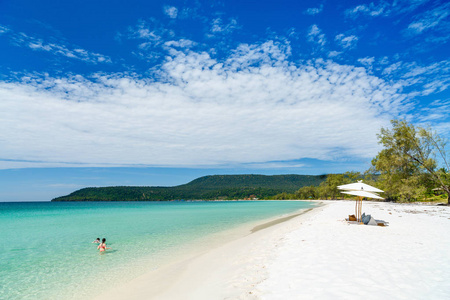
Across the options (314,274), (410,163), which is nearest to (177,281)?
(314,274)

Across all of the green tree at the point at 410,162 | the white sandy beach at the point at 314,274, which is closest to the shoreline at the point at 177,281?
the white sandy beach at the point at 314,274

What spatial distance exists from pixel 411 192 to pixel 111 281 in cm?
4439

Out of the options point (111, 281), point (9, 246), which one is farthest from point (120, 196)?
point (111, 281)

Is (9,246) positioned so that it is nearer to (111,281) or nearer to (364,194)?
(111,281)

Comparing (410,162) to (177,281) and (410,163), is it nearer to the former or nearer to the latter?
(410,163)

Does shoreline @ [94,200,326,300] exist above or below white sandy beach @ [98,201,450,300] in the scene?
below

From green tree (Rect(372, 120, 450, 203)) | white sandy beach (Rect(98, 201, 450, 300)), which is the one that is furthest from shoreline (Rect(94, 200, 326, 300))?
green tree (Rect(372, 120, 450, 203))

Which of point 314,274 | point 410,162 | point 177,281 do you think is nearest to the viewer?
point 314,274

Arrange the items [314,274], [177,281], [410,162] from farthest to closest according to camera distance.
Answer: [410,162]
[177,281]
[314,274]

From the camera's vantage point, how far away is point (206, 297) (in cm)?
554

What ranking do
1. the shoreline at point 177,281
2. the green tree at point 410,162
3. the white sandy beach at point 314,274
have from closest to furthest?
the white sandy beach at point 314,274, the shoreline at point 177,281, the green tree at point 410,162

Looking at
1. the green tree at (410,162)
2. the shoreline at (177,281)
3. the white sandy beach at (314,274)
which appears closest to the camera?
the white sandy beach at (314,274)

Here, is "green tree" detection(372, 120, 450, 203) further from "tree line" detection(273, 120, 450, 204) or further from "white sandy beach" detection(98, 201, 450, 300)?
"white sandy beach" detection(98, 201, 450, 300)

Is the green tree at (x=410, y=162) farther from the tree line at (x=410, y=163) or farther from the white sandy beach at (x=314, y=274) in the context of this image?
the white sandy beach at (x=314, y=274)
